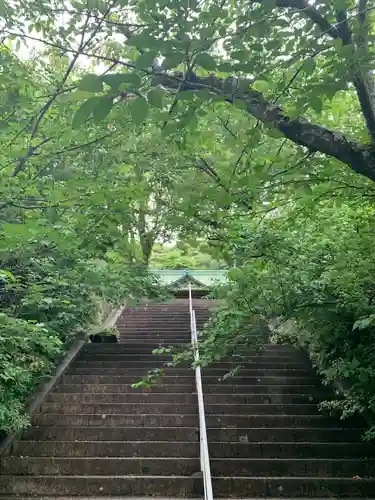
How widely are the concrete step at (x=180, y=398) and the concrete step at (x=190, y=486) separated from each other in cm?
192

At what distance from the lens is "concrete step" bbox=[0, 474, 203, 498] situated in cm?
437

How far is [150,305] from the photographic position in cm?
1512

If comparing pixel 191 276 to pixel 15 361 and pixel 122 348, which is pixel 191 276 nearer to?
pixel 122 348

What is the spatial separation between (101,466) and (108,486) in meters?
0.31

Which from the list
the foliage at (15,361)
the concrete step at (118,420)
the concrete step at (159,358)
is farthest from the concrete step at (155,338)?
the foliage at (15,361)

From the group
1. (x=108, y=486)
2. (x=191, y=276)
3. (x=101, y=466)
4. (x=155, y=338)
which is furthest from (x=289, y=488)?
(x=191, y=276)

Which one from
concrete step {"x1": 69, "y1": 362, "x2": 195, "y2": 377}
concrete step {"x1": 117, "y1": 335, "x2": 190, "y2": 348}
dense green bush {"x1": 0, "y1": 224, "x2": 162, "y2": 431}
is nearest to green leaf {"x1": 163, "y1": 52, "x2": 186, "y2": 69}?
dense green bush {"x1": 0, "y1": 224, "x2": 162, "y2": 431}

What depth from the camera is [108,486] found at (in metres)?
4.41

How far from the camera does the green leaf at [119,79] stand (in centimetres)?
130

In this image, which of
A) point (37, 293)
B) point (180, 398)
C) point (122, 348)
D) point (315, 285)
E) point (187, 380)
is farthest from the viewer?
point (122, 348)

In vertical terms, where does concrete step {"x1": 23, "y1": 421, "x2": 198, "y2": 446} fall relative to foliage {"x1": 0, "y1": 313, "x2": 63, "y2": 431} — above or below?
below

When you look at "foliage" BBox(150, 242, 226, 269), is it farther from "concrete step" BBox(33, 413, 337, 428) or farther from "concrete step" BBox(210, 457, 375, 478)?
"concrete step" BBox(210, 457, 375, 478)

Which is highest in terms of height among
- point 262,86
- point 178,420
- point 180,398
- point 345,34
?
point 345,34

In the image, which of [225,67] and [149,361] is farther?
[149,361]
